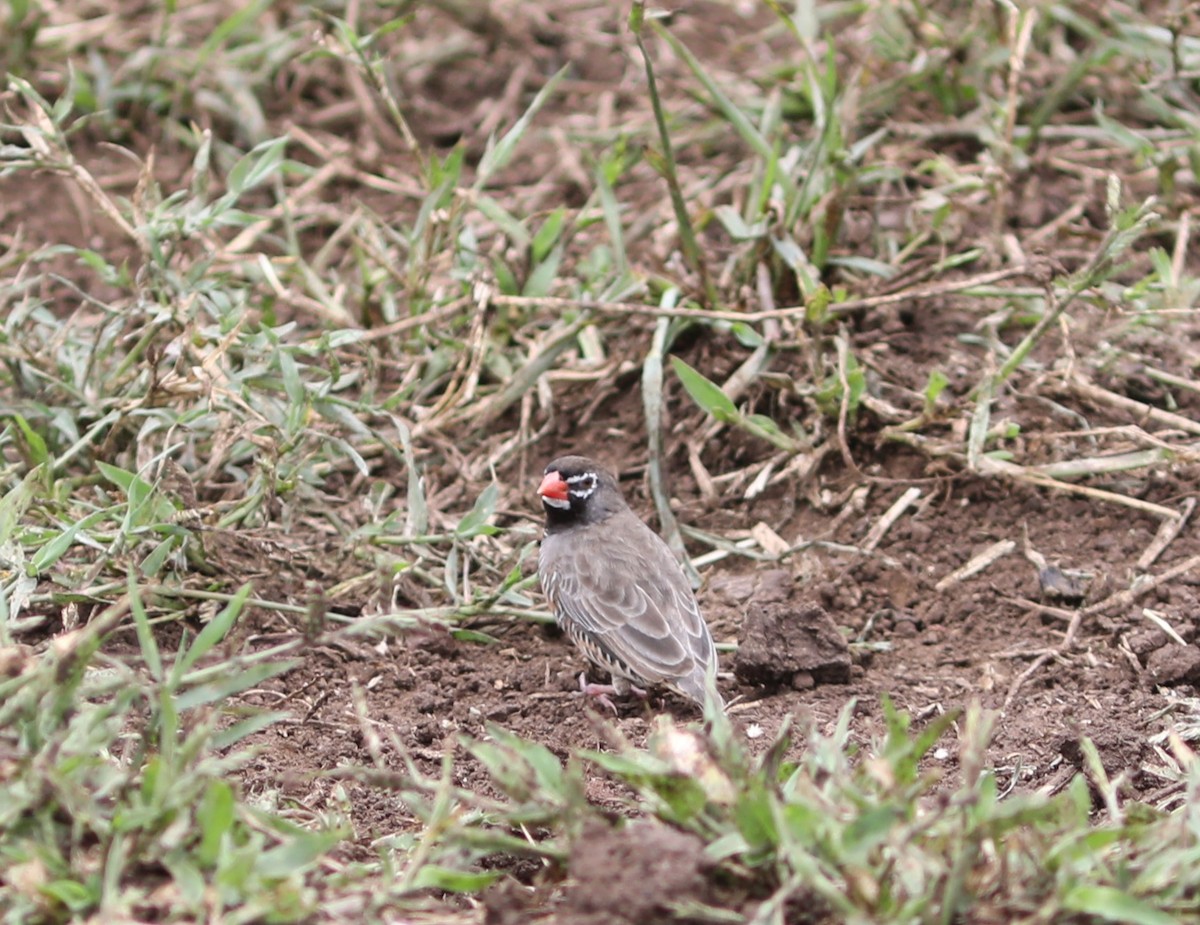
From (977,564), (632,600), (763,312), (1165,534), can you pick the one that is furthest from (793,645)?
(763,312)

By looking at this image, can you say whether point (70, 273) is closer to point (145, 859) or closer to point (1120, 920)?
point (145, 859)

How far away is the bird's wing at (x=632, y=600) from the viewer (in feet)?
17.7

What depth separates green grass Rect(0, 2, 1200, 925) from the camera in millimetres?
3459

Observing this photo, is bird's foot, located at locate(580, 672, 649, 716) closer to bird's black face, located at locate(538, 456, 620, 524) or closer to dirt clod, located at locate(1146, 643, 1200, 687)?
bird's black face, located at locate(538, 456, 620, 524)

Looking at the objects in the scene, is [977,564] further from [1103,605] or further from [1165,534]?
[1165,534]

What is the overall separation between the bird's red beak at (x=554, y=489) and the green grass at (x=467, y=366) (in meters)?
0.22

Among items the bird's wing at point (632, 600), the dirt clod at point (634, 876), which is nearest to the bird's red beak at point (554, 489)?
the bird's wing at point (632, 600)

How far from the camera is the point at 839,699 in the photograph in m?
5.27

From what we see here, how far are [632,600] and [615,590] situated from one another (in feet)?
0.24

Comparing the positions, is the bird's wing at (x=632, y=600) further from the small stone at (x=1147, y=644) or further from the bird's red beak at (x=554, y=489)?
the small stone at (x=1147, y=644)

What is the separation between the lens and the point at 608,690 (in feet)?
18.3

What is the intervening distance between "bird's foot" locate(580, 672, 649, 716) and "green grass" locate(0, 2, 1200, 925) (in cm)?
44

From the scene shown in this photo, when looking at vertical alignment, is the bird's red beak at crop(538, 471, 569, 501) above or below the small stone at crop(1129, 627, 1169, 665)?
above

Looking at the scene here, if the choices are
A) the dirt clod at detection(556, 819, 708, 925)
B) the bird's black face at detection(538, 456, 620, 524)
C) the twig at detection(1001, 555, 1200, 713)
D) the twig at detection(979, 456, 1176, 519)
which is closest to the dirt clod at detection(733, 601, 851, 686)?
the twig at detection(1001, 555, 1200, 713)
